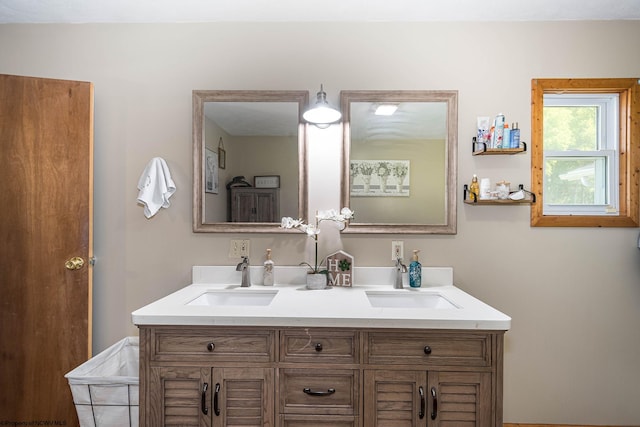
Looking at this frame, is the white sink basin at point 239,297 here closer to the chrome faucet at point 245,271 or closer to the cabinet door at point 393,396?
the chrome faucet at point 245,271

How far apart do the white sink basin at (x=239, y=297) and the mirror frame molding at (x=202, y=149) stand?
36cm

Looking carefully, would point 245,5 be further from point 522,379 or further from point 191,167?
point 522,379

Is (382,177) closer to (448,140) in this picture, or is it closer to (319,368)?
(448,140)

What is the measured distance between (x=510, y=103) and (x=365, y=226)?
1107 mm

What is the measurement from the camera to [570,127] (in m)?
2.08

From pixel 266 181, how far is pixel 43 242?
1.26 metres

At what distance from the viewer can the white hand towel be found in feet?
6.55

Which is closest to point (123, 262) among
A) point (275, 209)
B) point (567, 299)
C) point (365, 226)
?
point (275, 209)

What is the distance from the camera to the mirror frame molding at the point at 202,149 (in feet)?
6.63

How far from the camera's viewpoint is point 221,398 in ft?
4.62

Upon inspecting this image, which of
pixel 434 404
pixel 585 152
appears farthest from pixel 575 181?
pixel 434 404

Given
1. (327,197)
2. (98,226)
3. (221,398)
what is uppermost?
(327,197)

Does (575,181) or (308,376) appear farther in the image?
(575,181)

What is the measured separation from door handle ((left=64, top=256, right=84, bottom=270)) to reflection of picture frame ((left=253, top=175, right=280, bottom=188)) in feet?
3.43
